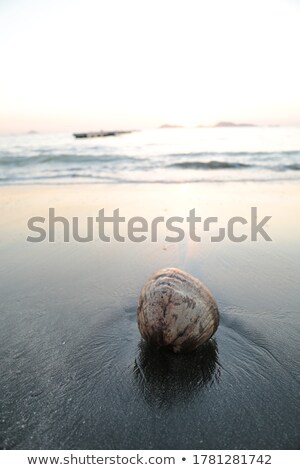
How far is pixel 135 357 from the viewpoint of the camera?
8.65 feet

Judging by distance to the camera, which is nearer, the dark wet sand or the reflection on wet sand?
the dark wet sand

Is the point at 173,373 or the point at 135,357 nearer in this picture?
the point at 173,373

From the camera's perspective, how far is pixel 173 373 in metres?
2.44

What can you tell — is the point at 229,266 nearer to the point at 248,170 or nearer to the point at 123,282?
the point at 123,282

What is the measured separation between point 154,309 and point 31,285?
2.10 metres

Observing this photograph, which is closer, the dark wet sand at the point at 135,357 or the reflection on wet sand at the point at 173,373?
the dark wet sand at the point at 135,357

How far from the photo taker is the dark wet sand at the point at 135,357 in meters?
2.03

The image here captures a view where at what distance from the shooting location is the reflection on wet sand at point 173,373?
227cm

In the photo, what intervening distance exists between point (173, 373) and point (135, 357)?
35cm

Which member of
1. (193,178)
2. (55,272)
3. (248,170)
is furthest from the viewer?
(248,170)

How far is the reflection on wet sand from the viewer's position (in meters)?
2.27

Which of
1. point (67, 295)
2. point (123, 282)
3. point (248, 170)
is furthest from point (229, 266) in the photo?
point (248, 170)

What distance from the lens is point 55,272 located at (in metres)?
4.43

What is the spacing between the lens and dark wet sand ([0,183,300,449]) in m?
2.03
